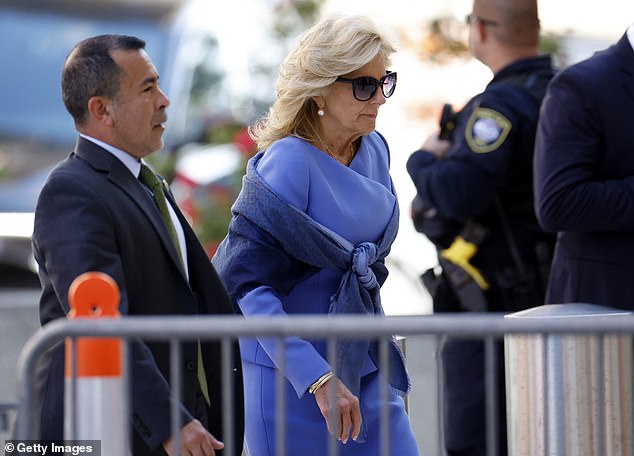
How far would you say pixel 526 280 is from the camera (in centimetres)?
470

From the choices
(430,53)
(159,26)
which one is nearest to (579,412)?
(430,53)

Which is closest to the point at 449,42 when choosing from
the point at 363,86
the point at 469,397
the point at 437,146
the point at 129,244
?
the point at 437,146

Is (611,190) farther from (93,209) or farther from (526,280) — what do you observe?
(93,209)

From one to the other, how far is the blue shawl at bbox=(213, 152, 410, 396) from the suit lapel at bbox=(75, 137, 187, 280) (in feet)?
0.88

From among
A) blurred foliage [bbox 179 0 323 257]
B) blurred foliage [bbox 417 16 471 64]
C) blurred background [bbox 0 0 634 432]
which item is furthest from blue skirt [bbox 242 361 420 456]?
blurred foliage [bbox 417 16 471 64]

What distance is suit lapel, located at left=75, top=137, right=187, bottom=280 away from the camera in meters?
3.38

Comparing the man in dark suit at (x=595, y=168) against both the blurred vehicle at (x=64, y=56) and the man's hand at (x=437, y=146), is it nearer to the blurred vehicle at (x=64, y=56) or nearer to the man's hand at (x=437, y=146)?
the man's hand at (x=437, y=146)

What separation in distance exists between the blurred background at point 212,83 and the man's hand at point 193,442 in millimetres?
3247

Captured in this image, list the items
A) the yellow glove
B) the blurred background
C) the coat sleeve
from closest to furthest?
the coat sleeve < the yellow glove < the blurred background

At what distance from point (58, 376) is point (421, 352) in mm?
3674

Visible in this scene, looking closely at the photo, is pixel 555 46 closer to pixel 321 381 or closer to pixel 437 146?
pixel 437 146

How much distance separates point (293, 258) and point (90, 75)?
738mm

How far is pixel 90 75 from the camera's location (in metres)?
3.48

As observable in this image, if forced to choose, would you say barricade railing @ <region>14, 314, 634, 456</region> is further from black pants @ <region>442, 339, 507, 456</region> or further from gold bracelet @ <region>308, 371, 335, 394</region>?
black pants @ <region>442, 339, 507, 456</region>
